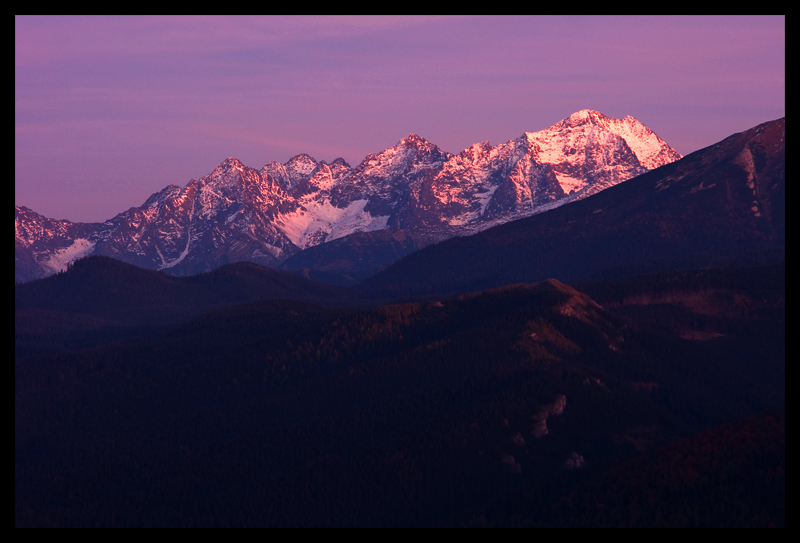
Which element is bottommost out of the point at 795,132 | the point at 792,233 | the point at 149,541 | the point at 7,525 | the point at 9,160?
the point at 149,541

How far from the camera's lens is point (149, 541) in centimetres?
17238

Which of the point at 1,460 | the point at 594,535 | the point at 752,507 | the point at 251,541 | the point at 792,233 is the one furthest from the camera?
the point at 251,541

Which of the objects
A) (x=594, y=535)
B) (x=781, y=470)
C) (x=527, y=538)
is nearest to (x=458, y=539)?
(x=527, y=538)

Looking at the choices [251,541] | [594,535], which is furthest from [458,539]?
[251,541]

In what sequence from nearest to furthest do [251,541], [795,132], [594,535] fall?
[795,132] < [594,535] < [251,541]

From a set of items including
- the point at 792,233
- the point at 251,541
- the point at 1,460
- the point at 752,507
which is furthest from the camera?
the point at 251,541

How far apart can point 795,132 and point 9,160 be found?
78987mm

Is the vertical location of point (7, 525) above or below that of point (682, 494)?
above

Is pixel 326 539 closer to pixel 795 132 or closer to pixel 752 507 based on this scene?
pixel 752 507

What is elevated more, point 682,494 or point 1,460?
point 1,460

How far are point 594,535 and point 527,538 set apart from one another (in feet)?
40.6

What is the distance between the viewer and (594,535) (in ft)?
537

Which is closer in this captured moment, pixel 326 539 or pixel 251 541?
pixel 326 539

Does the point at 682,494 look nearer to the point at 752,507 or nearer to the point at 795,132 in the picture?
the point at 752,507
